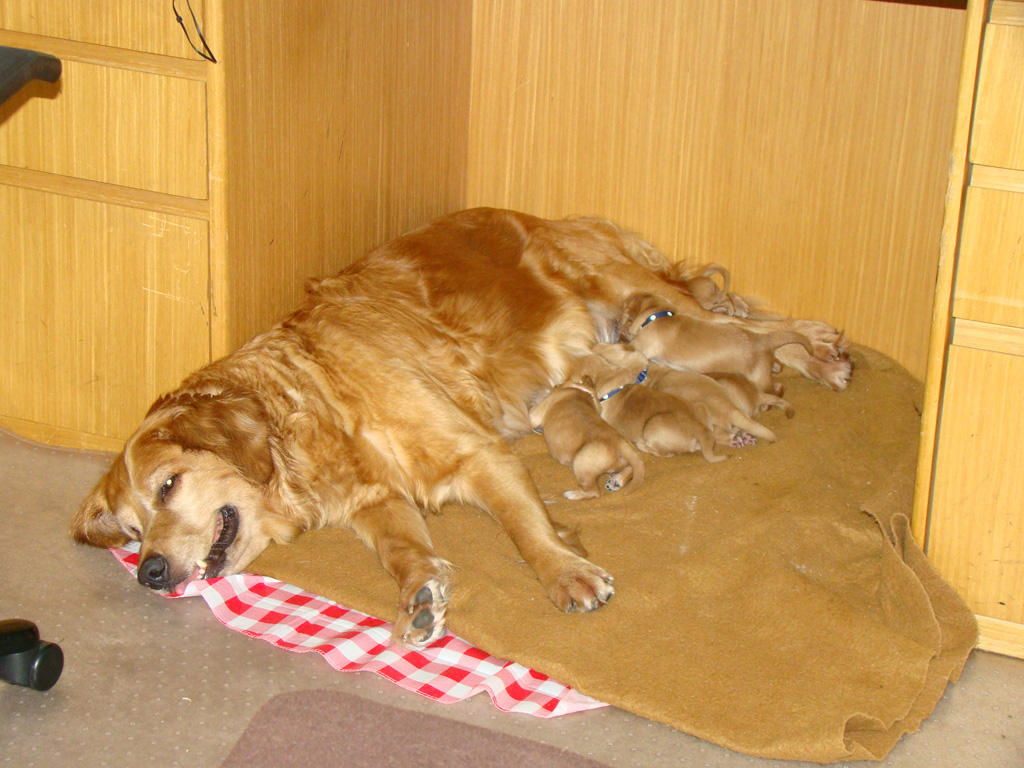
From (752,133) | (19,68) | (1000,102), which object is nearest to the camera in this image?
(19,68)

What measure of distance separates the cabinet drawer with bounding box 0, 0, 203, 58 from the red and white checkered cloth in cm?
128

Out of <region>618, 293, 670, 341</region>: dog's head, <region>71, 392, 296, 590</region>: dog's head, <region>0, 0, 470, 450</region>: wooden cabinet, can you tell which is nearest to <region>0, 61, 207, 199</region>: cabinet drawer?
<region>0, 0, 470, 450</region>: wooden cabinet

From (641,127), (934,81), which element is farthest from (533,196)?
(934,81)

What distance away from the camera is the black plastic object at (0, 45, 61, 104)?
1.59 meters

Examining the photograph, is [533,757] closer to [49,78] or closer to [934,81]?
[49,78]

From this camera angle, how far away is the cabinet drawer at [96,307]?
277 centimetres

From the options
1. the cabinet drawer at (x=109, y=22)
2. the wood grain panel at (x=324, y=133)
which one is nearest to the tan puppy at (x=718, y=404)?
the wood grain panel at (x=324, y=133)

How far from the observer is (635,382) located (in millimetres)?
3102

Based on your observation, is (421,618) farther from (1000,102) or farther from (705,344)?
(1000,102)

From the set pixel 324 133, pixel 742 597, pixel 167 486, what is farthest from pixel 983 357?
pixel 324 133

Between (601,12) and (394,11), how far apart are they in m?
0.77

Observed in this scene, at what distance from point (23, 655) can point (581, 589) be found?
1.15 meters

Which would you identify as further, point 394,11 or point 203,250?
point 394,11

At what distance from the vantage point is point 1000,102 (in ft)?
6.63
